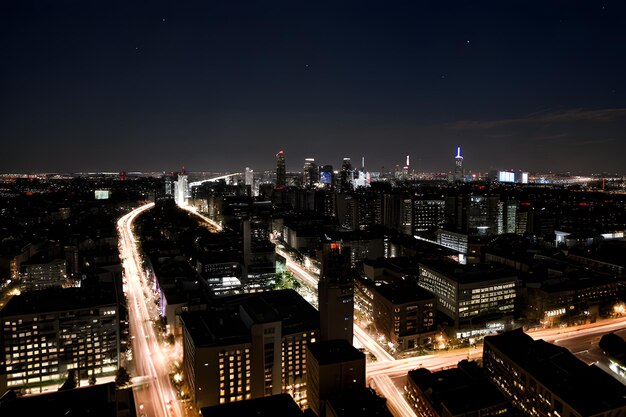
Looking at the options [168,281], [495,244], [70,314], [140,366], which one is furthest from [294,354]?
[495,244]

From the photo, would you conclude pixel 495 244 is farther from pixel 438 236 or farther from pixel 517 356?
pixel 517 356

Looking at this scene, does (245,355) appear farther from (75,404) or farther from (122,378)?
(75,404)

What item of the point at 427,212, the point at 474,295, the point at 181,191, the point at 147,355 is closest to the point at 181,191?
the point at 181,191

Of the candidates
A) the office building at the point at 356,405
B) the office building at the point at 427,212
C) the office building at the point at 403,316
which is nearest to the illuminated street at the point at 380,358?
the office building at the point at 403,316

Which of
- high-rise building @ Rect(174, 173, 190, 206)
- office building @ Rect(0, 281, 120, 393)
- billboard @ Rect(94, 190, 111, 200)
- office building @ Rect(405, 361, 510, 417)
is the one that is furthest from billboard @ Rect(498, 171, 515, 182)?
office building @ Rect(0, 281, 120, 393)

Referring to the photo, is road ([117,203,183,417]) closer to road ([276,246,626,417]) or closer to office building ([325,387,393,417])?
office building ([325,387,393,417])
